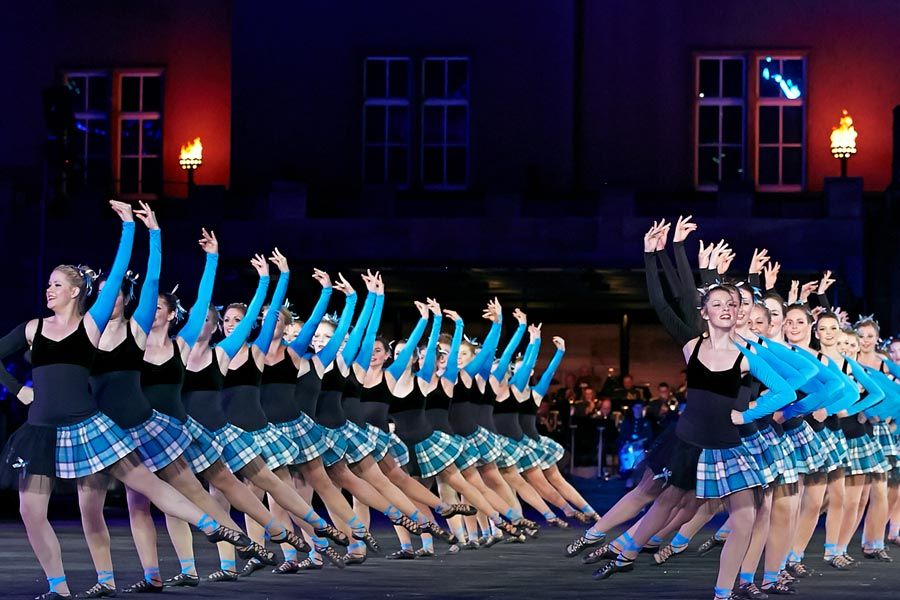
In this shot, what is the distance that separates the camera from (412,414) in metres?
14.8

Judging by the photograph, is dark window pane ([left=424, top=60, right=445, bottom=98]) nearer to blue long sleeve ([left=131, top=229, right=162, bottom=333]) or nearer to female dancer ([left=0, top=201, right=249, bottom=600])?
blue long sleeve ([left=131, top=229, right=162, bottom=333])

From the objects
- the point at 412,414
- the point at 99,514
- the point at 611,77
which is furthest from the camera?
the point at 611,77

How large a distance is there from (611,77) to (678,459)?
19984mm

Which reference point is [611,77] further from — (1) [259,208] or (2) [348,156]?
(1) [259,208]

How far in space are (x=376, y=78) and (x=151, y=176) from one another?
4472 millimetres

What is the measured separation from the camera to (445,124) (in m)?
30.6

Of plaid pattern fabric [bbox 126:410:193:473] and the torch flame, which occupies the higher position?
the torch flame

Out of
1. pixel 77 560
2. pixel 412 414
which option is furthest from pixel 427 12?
pixel 77 560

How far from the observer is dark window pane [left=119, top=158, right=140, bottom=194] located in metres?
31.5

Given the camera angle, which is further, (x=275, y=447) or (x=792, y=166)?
(x=792, y=166)

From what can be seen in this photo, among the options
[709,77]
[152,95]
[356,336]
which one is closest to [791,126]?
[709,77]

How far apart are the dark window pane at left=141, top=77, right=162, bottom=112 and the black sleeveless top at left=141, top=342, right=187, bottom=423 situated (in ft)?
69.7

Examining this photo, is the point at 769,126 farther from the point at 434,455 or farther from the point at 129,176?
the point at 434,455

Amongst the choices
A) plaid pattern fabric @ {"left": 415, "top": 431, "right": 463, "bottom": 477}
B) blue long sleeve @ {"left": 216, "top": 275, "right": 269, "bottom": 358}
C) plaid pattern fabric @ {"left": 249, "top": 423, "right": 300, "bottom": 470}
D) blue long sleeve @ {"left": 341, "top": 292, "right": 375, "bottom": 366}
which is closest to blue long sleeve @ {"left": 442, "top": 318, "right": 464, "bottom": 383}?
plaid pattern fabric @ {"left": 415, "top": 431, "right": 463, "bottom": 477}
